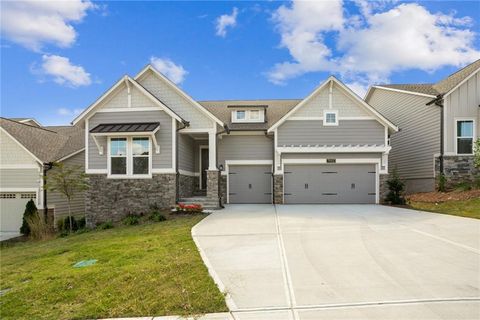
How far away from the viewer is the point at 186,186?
15.5 m

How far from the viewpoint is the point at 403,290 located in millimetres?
4453

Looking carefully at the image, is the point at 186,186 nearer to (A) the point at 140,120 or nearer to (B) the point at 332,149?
(A) the point at 140,120

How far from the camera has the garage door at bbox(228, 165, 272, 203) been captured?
661 inches

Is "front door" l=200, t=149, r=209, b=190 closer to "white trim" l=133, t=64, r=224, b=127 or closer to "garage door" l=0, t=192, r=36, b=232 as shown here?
"white trim" l=133, t=64, r=224, b=127

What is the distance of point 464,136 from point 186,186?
14.1 m

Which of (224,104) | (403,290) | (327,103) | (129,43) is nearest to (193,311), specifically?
(403,290)

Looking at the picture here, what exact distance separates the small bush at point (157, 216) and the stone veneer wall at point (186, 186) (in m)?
1.40

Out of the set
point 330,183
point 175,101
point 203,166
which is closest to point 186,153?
point 203,166

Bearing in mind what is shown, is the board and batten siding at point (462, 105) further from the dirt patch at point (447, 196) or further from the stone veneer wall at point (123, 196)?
the stone veneer wall at point (123, 196)

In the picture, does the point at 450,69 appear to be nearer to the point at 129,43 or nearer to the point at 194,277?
the point at 129,43

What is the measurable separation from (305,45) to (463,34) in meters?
7.84

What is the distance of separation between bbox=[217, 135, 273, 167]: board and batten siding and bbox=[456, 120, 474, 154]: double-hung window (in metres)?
9.37

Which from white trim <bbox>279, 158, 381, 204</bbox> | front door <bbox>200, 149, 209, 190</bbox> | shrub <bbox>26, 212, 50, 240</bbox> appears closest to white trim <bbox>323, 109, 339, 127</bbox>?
white trim <bbox>279, 158, 381, 204</bbox>

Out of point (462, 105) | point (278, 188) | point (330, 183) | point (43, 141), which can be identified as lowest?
point (278, 188)
